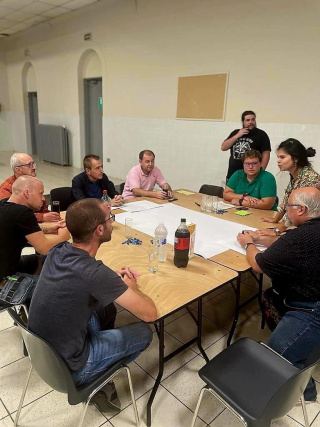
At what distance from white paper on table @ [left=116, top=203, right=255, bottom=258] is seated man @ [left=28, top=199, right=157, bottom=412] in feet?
2.25

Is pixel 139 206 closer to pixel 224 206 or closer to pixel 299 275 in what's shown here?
pixel 224 206

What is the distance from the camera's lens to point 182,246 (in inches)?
65.2

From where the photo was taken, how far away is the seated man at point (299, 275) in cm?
149

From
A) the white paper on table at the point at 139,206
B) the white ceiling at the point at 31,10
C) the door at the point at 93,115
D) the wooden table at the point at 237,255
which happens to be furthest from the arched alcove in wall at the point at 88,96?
the white paper on table at the point at 139,206

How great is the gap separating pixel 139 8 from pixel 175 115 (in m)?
2.15

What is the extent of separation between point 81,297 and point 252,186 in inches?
89.6

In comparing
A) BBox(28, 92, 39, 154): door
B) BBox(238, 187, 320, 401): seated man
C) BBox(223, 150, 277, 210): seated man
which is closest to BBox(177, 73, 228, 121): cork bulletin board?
BBox(223, 150, 277, 210): seated man

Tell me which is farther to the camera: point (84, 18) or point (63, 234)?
point (84, 18)

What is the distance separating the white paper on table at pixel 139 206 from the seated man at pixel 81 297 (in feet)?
4.19

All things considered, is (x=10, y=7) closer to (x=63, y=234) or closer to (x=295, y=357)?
(x=63, y=234)

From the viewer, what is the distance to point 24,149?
10.8m

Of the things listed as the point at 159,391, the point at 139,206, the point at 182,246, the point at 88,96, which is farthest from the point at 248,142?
the point at 88,96

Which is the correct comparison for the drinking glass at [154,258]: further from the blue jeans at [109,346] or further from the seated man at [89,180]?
the seated man at [89,180]

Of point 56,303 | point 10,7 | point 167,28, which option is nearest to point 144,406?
point 56,303
